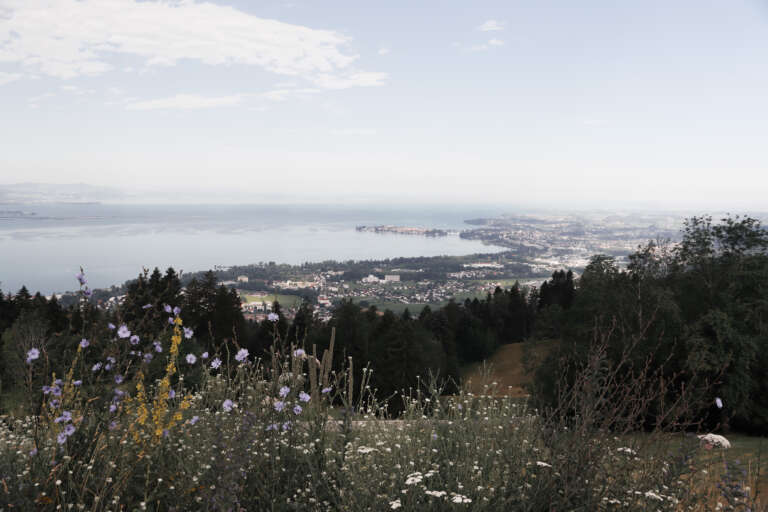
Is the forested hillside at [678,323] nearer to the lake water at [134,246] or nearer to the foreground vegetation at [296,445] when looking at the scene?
the foreground vegetation at [296,445]

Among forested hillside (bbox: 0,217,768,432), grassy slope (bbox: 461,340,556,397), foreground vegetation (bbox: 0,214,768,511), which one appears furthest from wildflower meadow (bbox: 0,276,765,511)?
grassy slope (bbox: 461,340,556,397)

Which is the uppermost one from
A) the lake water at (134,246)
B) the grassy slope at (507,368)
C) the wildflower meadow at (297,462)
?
the wildflower meadow at (297,462)

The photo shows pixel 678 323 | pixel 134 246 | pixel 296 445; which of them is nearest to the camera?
pixel 296 445

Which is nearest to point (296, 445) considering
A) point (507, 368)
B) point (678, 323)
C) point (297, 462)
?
point (297, 462)

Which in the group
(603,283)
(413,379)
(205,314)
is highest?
(603,283)

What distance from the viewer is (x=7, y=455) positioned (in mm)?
2773

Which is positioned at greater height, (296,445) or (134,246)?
(296,445)

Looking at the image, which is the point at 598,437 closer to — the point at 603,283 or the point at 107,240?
the point at 603,283

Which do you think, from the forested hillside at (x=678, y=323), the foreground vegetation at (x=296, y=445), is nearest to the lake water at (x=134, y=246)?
the foreground vegetation at (x=296, y=445)

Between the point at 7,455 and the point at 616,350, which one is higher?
the point at 7,455

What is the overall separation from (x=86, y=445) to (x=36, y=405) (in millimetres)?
556

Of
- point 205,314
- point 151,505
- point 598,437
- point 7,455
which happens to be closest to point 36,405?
point 7,455

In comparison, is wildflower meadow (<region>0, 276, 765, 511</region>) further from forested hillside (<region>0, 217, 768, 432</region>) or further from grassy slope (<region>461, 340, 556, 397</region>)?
grassy slope (<region>461, 340, 556, 397</region>)

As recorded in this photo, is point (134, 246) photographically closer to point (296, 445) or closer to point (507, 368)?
point (507, 368)
